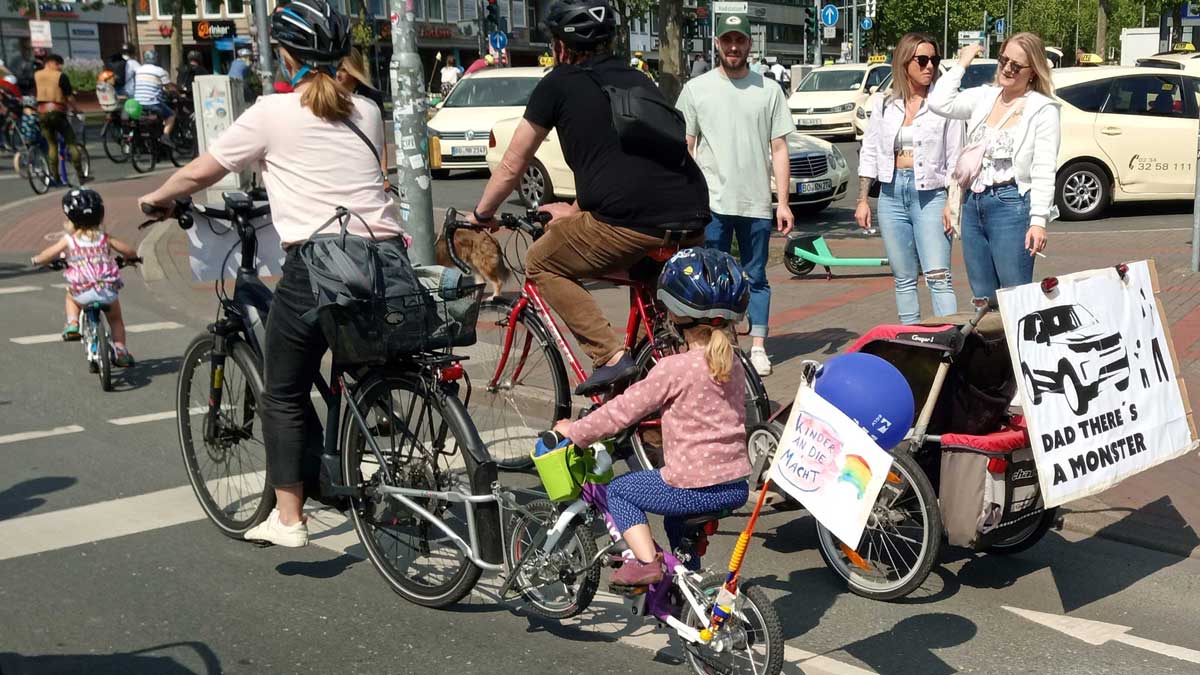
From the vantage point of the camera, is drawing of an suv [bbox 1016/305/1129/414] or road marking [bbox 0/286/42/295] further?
road marking [bbox 0/286/42/295]

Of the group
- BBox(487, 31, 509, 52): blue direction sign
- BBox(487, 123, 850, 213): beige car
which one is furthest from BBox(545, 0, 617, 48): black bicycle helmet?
BBox(487, 31, 509, 52): blue direction sign

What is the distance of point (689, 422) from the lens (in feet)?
12.7

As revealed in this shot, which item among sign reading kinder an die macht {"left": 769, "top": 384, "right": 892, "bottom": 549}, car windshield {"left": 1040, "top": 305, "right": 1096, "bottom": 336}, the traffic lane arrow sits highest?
car windshield {"left": 1040, "top": 305, "right": 1096, "bottom": 336}

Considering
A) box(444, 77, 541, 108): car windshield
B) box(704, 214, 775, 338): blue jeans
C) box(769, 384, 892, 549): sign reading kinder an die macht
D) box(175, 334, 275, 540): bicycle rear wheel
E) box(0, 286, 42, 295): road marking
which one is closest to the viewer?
box(769, 384, 892, 549): sign reading kinder an die macht

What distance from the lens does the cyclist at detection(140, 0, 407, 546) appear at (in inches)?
177

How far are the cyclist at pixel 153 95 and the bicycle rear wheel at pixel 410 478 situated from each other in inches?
796

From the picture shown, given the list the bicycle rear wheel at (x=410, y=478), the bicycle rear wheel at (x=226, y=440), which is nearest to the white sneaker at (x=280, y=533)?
the bicycle rear wheel at (x=226, y=440)

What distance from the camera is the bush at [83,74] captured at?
1991 inches

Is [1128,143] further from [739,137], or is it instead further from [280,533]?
[280,533]

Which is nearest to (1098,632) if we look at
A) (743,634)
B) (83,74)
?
(743,634)

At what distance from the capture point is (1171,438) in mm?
5051

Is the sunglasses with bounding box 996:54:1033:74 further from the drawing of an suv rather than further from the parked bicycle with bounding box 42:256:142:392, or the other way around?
the parked bicycle with bounding box 42:256:142:392

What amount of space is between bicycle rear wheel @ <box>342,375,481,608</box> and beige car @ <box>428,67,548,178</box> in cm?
1634

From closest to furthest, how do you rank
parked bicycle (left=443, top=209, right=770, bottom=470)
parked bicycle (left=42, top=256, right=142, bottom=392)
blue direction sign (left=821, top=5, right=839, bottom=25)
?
parked bicycle (left=443, top=209, right=770, bottom=470) < parked bicycle (left=42, top=256, right=142, bottom=392) < blue direction sign (left=821, top=5, right=839, bottom=25)
